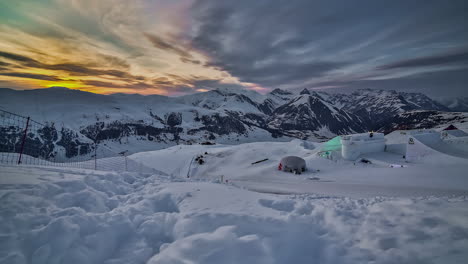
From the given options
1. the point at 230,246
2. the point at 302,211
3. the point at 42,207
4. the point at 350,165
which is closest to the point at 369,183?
the point at 350,165

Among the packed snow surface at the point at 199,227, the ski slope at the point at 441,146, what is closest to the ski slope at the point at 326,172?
the ski slope at the point at 441,146

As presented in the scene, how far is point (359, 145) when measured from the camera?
116ft

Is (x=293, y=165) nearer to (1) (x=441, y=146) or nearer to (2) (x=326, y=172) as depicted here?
(2) (x=326, y=172)

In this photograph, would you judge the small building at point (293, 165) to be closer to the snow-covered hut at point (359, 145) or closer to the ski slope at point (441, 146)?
the snow-covered hut at point (359, 145)

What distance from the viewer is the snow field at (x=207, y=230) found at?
4.43m

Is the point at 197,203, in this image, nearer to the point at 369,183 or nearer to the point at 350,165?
the point at 369,183

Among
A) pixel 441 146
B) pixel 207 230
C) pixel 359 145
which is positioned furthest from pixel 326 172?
pixel 207 230

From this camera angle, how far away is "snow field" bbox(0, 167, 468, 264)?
4.43m

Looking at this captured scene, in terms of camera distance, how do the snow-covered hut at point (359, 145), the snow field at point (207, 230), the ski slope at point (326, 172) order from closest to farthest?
1. the snow field at point (207, 230)
2. the ski slope at point (326, 172)
3. the snow-covered hut at point (359, 145)

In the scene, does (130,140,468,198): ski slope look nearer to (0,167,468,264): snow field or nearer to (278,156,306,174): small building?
(278,156,306,174): small building

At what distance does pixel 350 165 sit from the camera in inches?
1308

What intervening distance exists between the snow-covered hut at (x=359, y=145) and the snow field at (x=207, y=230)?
31.6 metres

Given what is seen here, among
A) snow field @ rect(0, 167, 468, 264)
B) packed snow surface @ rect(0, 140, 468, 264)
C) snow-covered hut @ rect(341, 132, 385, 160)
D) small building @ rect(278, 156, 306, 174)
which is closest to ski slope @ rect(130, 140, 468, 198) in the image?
small building @ rect(278, 156, 306, 174)

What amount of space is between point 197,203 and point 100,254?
3.24m
